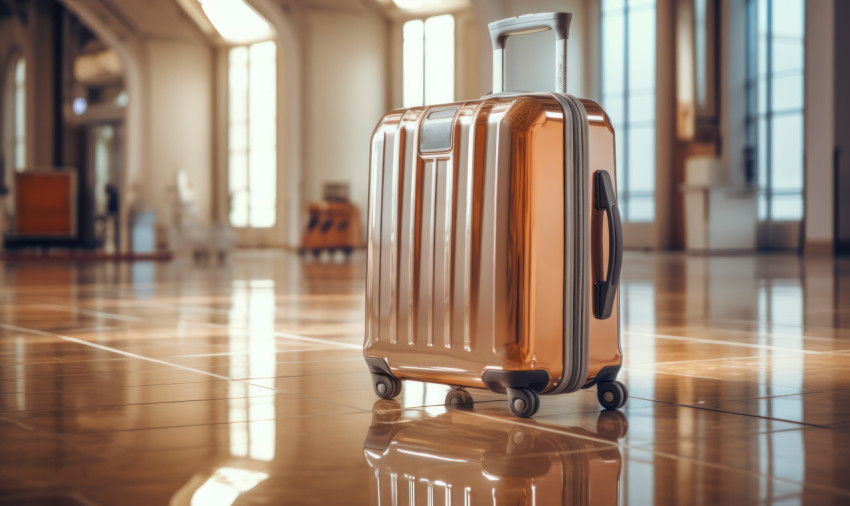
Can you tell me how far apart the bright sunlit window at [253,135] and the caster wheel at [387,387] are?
85.3ft

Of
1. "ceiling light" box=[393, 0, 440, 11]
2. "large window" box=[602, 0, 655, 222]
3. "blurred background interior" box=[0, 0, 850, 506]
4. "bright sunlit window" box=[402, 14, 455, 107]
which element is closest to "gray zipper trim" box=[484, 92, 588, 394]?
"blurred background interior" box=[0, 0, 850, 506]

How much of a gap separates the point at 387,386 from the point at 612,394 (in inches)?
18.4

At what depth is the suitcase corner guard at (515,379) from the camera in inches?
78.1

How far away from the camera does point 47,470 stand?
4.76 ft

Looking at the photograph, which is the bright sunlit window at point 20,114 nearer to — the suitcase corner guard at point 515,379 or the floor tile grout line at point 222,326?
the floor tile grout line at point 222,326

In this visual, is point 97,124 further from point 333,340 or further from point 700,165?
point 333,340

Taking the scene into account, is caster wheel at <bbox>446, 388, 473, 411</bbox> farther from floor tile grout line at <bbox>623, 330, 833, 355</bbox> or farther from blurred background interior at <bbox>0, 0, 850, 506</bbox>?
floor tile grout line at <bbox>623, 330, 833, 355</bbox>

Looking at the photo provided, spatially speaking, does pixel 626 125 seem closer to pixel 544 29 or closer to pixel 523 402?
pixel 544 29

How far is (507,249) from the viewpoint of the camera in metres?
2.01

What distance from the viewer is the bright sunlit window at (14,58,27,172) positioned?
30.1 m

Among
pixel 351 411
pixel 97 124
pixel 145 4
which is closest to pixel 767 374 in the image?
pixel 351 411

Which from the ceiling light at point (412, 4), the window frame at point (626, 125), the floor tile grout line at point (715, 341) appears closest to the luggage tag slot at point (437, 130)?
the floor tile grout line at point (715, 341)

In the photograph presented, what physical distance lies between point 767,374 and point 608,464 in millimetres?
1248

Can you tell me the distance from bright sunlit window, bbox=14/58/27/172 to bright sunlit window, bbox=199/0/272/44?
6310 millimetres
